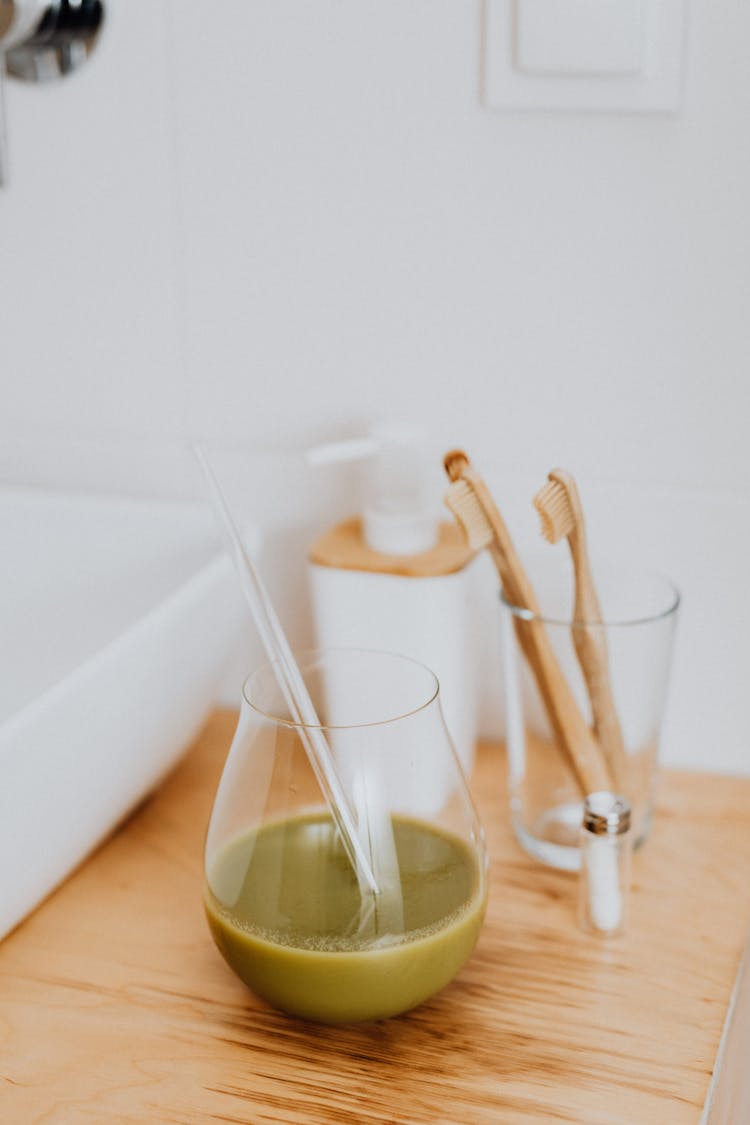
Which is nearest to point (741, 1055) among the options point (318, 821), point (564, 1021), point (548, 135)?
point (564, 1021)

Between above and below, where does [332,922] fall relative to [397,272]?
below

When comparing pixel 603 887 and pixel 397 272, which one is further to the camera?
pixel 397 272

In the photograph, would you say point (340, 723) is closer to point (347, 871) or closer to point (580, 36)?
point (347, 871)

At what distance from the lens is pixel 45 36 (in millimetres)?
770

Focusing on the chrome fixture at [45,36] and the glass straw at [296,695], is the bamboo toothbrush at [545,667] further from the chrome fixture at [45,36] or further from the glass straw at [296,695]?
the chrome fixture at [45,36]

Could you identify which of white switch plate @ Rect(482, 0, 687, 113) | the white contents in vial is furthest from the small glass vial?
white switch plate @ Rect(482, 0, 687, 113)

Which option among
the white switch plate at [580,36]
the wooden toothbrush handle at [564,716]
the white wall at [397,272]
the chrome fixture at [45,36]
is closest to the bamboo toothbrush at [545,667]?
the wooden toothbrush handle at [564,716]

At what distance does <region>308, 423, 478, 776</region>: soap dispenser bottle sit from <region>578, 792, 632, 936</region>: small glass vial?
14cm

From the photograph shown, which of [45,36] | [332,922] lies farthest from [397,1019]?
[45,36]

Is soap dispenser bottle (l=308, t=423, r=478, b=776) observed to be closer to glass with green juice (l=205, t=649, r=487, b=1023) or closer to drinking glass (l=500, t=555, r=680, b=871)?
drinking glass (l=500, t=555, r=680, b=871)

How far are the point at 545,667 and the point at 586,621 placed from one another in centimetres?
3

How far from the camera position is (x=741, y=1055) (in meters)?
0.70

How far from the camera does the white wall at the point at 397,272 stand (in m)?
0.75

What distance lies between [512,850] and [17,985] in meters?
0.28
